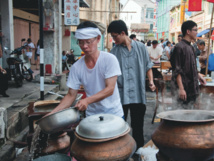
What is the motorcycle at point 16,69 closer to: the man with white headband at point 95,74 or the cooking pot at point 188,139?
the man with white headband at point 95,74

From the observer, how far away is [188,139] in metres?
2.05

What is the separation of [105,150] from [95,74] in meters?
0.87

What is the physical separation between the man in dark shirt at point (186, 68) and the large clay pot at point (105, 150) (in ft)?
7.20

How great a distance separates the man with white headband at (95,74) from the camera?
221 cm

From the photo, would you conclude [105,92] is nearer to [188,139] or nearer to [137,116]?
[188,139]

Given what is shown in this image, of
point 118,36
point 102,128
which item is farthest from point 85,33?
point 118,36

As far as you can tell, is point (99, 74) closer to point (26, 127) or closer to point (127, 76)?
point (127, 76)

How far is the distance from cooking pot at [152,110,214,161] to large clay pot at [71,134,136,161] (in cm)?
49

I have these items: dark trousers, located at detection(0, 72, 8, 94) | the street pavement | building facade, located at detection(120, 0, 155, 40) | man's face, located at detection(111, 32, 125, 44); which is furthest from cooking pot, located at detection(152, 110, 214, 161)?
building facade, located at detection(120, 0, 155, 40)

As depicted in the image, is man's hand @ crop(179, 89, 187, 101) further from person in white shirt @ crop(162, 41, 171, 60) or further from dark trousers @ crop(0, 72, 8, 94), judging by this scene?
person in white shirt @ crop(162, 41, 171, 60)

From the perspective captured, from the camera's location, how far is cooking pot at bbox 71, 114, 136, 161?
176cm

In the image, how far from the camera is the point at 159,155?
2.42m

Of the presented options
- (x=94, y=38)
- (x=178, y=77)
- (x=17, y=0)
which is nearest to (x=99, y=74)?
(x=94, y=38)

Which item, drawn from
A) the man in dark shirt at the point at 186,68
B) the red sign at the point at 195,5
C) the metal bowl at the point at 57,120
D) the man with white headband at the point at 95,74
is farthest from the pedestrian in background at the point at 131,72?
the red sign at the point at 195,5
